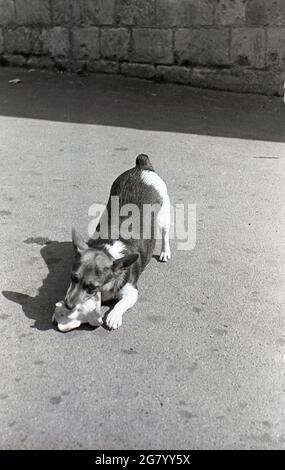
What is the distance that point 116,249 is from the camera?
4.24 metres

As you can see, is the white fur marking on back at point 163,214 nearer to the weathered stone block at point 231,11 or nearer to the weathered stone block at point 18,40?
the weathered stone block at point 231,11

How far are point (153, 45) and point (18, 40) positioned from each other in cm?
213

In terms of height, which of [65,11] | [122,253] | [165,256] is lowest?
[165,256]

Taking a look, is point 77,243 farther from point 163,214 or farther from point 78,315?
point 163,214

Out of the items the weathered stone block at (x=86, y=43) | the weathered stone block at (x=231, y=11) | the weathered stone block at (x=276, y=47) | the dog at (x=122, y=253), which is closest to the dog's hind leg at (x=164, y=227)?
the dog at (x=122, y=253)

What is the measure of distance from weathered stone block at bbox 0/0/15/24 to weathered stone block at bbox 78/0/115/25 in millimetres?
1106

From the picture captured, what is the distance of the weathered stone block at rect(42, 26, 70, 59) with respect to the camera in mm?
9852

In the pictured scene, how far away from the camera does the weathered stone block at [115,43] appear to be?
944cm

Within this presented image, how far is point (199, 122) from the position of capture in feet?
26.6

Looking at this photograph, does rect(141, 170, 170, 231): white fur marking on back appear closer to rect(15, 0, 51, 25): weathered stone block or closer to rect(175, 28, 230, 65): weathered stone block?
rect(175, 28, 230, 65): weathered stone block

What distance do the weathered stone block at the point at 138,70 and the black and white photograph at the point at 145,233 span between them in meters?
0.03

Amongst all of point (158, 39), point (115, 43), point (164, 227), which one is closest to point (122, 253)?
point (164, 227)

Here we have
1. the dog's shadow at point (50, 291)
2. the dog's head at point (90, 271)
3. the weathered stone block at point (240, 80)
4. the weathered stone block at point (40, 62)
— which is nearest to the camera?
the dog's head at point (90, 271)
